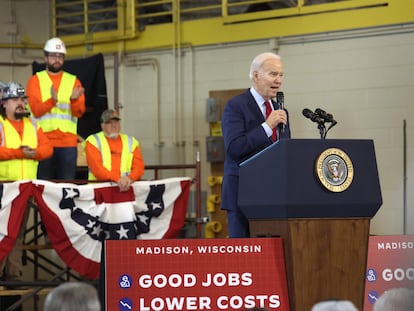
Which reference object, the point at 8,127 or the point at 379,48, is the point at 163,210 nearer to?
the point at 8,127

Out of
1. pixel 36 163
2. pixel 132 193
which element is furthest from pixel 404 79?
pixel 36 163

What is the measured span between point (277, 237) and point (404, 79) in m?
5.77

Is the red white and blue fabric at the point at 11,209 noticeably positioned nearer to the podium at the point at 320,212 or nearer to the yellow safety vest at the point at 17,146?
the yellow safety vest at the point at 17,146

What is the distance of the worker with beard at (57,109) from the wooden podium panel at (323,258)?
4.98m

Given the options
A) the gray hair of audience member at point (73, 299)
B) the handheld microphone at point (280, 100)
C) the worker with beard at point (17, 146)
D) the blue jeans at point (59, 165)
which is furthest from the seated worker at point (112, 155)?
the gray hair of audience member at point (73, 299)

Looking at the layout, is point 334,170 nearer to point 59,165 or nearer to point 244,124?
point 244,124

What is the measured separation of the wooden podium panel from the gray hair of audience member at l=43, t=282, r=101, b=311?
1.36m

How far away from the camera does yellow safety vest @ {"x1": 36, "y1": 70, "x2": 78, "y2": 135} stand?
863 centimetres

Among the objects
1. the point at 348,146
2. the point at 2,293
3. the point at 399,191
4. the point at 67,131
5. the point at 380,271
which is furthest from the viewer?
the point at 399,191

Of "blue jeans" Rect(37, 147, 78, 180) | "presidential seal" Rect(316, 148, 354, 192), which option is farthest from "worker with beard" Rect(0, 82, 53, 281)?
"presidential seal" Rect(316, 148, 354, 192)

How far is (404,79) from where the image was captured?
932 centimetres

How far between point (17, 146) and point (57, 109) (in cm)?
108

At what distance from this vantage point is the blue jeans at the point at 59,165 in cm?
855

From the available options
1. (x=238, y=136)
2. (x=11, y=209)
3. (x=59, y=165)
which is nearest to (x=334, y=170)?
(x=238, y=136)
